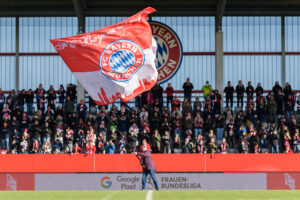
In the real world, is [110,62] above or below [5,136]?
above

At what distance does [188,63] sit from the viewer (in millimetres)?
39656

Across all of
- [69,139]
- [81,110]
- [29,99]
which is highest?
[29,99]

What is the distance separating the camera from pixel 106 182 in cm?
2411

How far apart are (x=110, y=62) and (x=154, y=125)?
14503 millimetres

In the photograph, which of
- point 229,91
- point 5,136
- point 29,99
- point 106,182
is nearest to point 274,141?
point 229,91

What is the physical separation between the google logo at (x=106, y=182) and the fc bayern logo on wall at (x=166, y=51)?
14.9 metres

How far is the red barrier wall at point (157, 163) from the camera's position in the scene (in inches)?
1187

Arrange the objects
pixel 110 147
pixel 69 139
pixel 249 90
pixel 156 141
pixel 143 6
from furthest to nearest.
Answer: pixel 143 6 < pixel 249 90 < pixel 69 139 < pixel 110 147 < pixel 156 141

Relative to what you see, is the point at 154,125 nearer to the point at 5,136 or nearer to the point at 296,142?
the point at 296,142

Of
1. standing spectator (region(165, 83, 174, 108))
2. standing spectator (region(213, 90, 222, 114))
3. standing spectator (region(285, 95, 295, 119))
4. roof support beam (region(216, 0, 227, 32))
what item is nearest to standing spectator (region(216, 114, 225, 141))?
standing spectator (region(213, 90, 222, 114))

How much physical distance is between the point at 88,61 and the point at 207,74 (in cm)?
2127

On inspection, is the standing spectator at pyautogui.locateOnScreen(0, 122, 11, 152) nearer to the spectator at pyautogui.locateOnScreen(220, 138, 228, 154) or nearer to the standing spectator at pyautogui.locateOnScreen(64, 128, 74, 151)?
the standing spectator at pyautogui.locateOnScreen(64, 128, 74, 151)

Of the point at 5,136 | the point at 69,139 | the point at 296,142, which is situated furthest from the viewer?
the point at 5,136

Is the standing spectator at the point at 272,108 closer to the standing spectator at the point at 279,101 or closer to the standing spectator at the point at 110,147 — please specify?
the standing spectator at the point at 279,101
